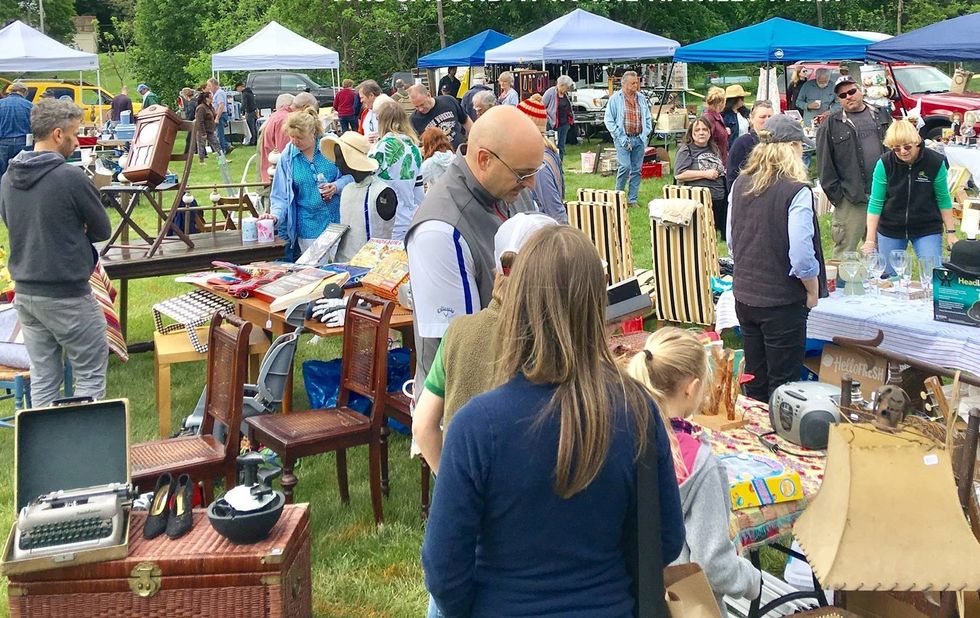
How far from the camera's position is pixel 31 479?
133 inches

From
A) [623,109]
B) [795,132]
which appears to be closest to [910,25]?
[623,109]

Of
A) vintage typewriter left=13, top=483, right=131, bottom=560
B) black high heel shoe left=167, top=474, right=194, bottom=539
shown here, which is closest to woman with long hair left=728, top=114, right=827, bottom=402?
black high heel shoe left=167, top=474, right=194, bottom=539

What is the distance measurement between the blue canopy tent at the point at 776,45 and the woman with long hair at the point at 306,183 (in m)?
9.34

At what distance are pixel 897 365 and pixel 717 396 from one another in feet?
3.25

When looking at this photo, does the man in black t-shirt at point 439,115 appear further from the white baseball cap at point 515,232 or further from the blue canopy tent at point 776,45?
the white baseball cap at point 515,232

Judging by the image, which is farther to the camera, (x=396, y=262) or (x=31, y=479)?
(x=396, y=262)

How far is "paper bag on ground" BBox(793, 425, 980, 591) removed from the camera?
2.57m

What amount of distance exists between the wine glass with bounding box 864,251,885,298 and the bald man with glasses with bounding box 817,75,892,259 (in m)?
2.23

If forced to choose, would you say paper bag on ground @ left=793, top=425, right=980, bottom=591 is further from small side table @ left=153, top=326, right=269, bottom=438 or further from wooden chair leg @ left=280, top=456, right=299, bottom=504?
small side table @ left=153, top=326, right=269, bottom=438

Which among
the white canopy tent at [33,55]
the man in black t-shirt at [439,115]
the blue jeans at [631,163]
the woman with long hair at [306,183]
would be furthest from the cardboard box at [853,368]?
the white canopy tent at [33,55]

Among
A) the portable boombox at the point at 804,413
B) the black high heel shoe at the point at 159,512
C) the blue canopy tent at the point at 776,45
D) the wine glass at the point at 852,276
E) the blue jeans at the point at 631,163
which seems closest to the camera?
the black high heel shoe at the point at 159,512

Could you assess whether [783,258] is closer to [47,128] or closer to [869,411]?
[869,411]

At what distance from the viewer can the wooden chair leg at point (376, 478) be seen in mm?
4598

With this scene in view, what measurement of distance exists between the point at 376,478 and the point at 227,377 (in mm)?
822
